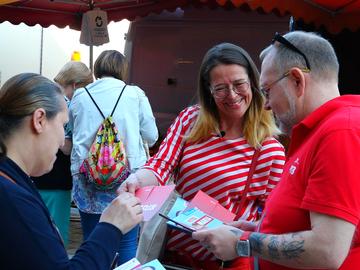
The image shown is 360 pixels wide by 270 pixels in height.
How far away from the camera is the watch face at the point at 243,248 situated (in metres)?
1.75

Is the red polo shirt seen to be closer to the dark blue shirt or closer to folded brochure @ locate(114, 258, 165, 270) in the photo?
folded brochure @ locate(114, 258, 165, 270)

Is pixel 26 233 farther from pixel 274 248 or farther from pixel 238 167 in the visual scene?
pixel 238 167

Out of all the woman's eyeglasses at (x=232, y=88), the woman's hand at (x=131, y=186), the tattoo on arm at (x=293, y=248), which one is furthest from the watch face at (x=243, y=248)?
the woman's eyeglasses at (x=232, y=88)

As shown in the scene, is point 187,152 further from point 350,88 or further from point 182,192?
point 350,88

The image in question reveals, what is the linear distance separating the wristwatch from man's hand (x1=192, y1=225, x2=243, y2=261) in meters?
0.02

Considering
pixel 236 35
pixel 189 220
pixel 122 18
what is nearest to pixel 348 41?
pixel 236 35

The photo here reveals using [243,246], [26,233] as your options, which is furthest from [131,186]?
[26,233]

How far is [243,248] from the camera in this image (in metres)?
1.75

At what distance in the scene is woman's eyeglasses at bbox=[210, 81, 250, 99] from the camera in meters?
2.49

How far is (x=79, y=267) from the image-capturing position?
1628 millimetres

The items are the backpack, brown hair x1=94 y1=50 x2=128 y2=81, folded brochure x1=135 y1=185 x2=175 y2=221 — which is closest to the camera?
folded brochure x1=135 y1=185 x2=175 y2=221

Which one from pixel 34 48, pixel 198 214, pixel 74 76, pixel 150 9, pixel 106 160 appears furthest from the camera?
pixel 34 48

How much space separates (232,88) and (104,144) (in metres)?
1.64


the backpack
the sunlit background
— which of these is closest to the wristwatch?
the backpack
